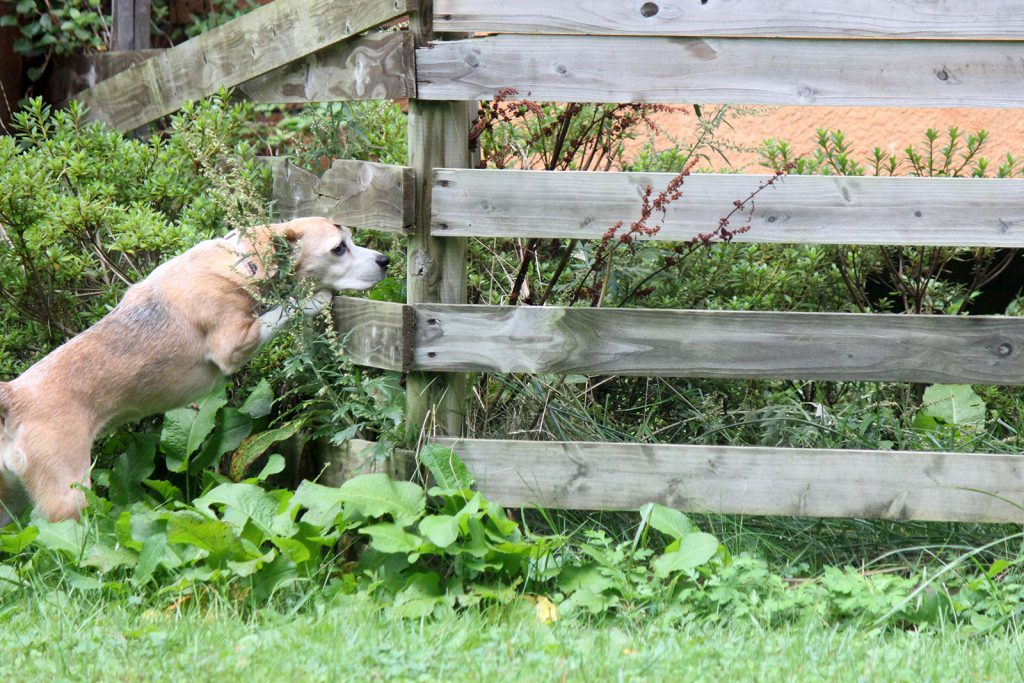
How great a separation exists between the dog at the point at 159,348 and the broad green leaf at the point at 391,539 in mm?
906

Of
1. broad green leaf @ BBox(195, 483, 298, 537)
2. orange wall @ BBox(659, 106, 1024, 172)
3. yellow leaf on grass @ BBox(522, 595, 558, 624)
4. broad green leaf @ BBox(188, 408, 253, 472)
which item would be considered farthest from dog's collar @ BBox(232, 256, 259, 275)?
orange wall @ BBox(659, 106, 1024, 172)

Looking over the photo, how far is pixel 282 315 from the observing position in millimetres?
4078

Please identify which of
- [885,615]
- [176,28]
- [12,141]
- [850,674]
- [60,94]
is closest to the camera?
[850,674]

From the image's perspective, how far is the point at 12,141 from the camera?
4.87m

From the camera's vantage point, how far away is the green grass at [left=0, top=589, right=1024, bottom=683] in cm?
291

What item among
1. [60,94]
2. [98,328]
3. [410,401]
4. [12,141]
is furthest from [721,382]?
[60,94]

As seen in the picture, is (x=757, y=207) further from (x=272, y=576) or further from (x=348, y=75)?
(x=272, y=576)

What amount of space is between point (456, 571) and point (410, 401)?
71 cm

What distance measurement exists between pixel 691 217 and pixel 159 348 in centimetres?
210

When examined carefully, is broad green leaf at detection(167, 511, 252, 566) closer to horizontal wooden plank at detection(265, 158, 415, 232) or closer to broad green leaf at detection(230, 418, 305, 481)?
broad green leaf at detection(230, 418, 305, 481)

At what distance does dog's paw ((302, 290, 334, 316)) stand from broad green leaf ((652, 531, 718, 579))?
1.57m

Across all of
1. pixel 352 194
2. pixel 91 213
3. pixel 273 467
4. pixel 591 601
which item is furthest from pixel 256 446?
pixel 591 601

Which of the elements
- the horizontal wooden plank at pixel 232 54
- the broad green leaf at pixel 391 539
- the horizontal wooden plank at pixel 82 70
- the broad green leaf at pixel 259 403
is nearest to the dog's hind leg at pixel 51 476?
the broad green leaf at pixel 259 403

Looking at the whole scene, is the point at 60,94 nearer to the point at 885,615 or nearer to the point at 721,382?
the point at 721,382
